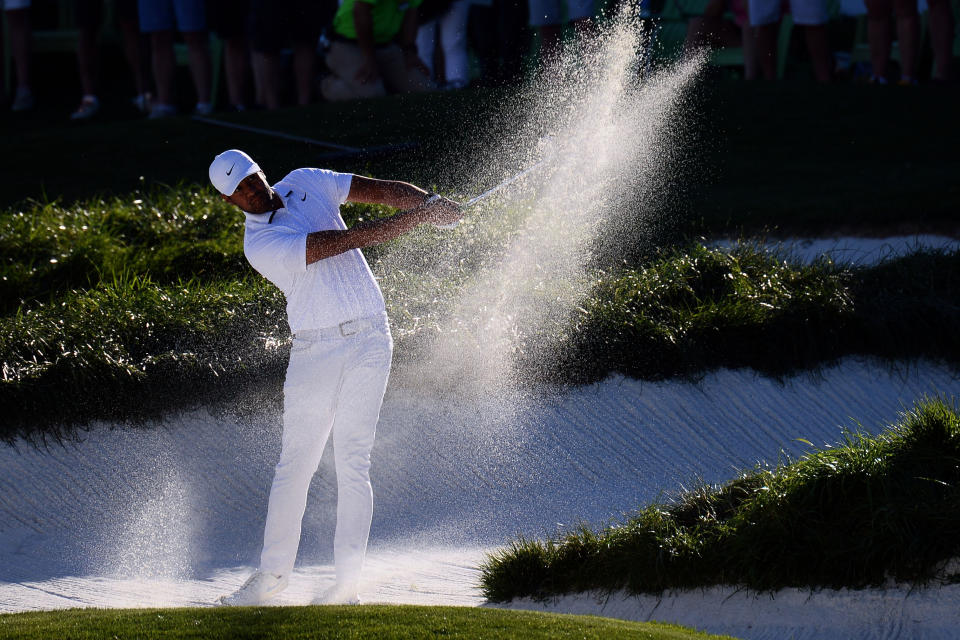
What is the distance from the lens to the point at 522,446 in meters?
6.61

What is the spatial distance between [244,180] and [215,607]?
5.12 feet

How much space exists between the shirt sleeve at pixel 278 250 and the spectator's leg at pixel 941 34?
7805 millimetres

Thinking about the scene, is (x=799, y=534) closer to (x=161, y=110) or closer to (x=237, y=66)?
(x=237, y=66)

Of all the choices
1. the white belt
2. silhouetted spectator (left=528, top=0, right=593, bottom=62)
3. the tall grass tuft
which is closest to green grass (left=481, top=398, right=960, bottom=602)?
the white belt

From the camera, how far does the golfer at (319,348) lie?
14.9ft

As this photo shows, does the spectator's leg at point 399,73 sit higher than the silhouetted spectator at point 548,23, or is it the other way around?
the silhouetted spectator at point 548,23

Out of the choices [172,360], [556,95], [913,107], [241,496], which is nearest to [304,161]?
[556,95]

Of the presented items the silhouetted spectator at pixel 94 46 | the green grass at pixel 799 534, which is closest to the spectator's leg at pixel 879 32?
the green grass at pixel 799 534

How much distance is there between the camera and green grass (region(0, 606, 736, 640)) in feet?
13.3

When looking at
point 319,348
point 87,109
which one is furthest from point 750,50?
point 319,348

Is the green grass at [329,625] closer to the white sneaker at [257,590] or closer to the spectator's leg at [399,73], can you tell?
the white sneaker at [257,590]

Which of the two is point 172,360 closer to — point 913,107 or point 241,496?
point 241,496

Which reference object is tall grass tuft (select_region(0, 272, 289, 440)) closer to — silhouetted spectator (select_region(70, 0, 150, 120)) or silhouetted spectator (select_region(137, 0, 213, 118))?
silhouetted spectator (select_region(137, 0, 213, 118))

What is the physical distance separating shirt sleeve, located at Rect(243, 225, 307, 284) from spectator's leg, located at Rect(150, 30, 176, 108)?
24.2 feet
